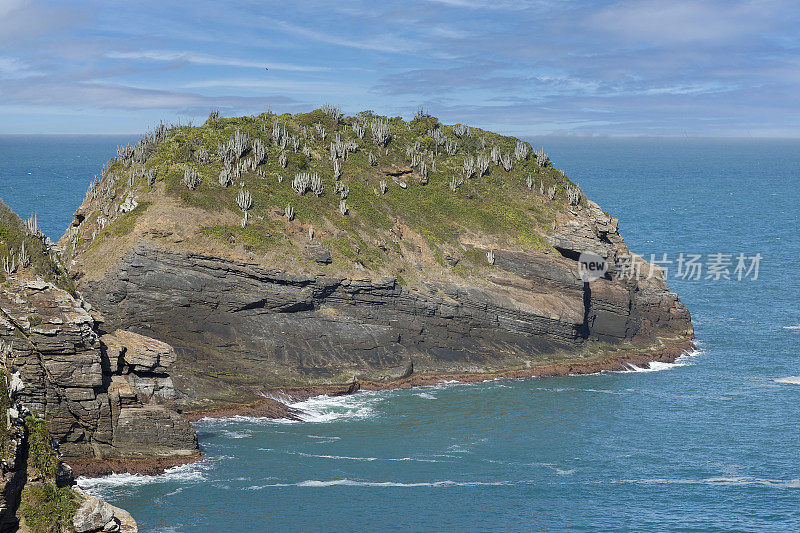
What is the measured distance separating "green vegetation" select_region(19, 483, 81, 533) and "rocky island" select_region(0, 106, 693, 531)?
17381 mm

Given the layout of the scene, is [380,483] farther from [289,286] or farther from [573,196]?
[573,196]

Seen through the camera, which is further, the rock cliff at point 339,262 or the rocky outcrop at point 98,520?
the rock cliff at point 339,262

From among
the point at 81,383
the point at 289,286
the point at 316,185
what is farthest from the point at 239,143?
the point at 81,383

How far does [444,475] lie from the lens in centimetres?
4944

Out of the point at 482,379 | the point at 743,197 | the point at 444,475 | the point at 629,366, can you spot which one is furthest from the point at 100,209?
the point at 743,197

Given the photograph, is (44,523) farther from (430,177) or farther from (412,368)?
(430,177)

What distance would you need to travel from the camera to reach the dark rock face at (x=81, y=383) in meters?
47.1

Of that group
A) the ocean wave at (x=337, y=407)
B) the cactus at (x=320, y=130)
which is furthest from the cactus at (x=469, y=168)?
the ocean wave at (x=337, y=407)

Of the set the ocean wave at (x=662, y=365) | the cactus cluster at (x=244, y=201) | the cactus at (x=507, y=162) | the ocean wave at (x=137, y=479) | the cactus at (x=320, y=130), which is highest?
the cactus at (x=320, y=130)

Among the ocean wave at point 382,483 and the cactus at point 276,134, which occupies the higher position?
the cactus at point 276,134

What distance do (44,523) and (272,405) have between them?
3016 centimetres

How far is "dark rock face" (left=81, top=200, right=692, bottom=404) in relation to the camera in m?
63.7

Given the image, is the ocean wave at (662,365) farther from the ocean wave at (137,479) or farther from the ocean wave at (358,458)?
the ocean wave at (137,479)

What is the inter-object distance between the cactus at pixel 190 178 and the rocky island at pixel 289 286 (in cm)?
32
